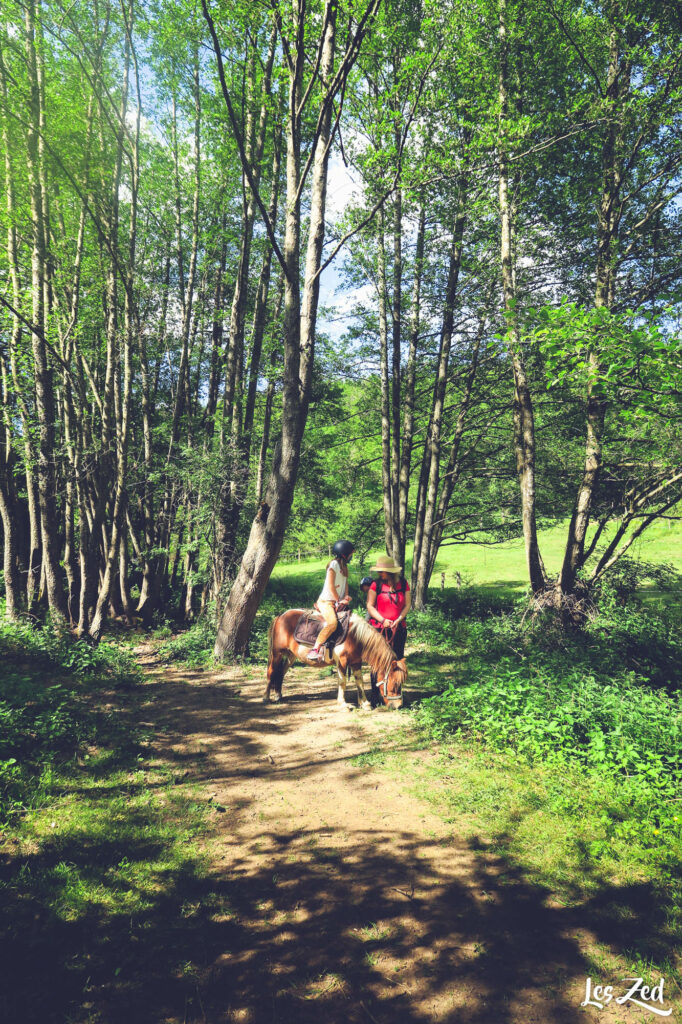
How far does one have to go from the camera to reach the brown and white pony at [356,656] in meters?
6.23

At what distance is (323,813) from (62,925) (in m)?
2.18

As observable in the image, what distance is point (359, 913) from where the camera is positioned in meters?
3.04

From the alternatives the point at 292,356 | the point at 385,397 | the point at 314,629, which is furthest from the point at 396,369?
the point at 314,629

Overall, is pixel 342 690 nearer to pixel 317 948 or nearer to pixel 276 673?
pixel 276 673

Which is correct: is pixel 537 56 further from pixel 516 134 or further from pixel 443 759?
pixel 443 759

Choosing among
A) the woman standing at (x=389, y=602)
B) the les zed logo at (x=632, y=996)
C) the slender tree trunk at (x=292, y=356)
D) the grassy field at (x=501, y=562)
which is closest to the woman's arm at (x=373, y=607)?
the woman standing at (x=389, y=602)

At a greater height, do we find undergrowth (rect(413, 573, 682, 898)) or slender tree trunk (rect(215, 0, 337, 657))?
slender tree trunk (rect(215, 0, 337, 657))

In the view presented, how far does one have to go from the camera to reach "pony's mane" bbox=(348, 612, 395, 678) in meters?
6.20

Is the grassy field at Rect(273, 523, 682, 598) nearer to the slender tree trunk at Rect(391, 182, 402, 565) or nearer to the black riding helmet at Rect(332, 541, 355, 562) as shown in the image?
the slender tree trunk at Rect(391, 182, 402, 565)

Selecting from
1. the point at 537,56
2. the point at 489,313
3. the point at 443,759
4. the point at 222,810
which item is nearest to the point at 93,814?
the point at 222,810

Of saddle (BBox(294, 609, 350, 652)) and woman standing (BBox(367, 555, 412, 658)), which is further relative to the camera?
woman standing (BBox(367, 555, 412, 658))

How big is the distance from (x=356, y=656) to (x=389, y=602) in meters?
0.97

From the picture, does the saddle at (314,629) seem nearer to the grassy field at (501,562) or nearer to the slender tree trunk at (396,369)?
the slender tree trunk at (396,369)

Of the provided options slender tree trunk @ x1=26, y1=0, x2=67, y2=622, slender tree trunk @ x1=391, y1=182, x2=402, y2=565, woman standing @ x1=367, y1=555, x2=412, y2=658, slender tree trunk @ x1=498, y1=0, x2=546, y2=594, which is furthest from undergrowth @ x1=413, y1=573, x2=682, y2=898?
slender tree trunk @ x1=26, y1=0, x2=67, y2=622
